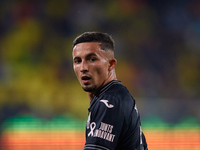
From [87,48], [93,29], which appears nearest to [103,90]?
[87,48]

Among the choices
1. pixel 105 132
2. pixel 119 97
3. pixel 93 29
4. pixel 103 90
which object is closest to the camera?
pixel 105 132

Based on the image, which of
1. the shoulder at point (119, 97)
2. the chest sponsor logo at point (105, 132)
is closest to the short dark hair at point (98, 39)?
the shoulder at point (119, 97)

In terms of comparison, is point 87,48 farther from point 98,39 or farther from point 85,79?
point 85,79

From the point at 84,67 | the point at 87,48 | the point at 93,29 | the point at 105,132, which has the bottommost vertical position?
the point at 105,132

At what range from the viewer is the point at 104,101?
1687 mm

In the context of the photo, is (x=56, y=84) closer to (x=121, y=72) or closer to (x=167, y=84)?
(x=121, y=72)

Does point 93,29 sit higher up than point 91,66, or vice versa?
point 93,29

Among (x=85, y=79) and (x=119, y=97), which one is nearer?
(x=119, y=97)

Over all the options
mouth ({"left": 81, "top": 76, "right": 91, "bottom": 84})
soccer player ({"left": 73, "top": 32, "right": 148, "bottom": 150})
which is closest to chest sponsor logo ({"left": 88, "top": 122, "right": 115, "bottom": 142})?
soccer player ({"left": 73, "top": 32, "right": 148, "bottom": 150})

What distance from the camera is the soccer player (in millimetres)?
1623

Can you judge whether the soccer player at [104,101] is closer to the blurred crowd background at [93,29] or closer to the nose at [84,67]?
the nose at [84,67]

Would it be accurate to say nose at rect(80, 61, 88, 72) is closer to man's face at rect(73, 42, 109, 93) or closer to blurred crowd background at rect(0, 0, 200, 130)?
man's face at rect(73, 42, 109, 93)

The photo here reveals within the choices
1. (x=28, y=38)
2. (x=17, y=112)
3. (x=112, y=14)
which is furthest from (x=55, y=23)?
(x=17, y=112)

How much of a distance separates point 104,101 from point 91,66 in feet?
1.13
